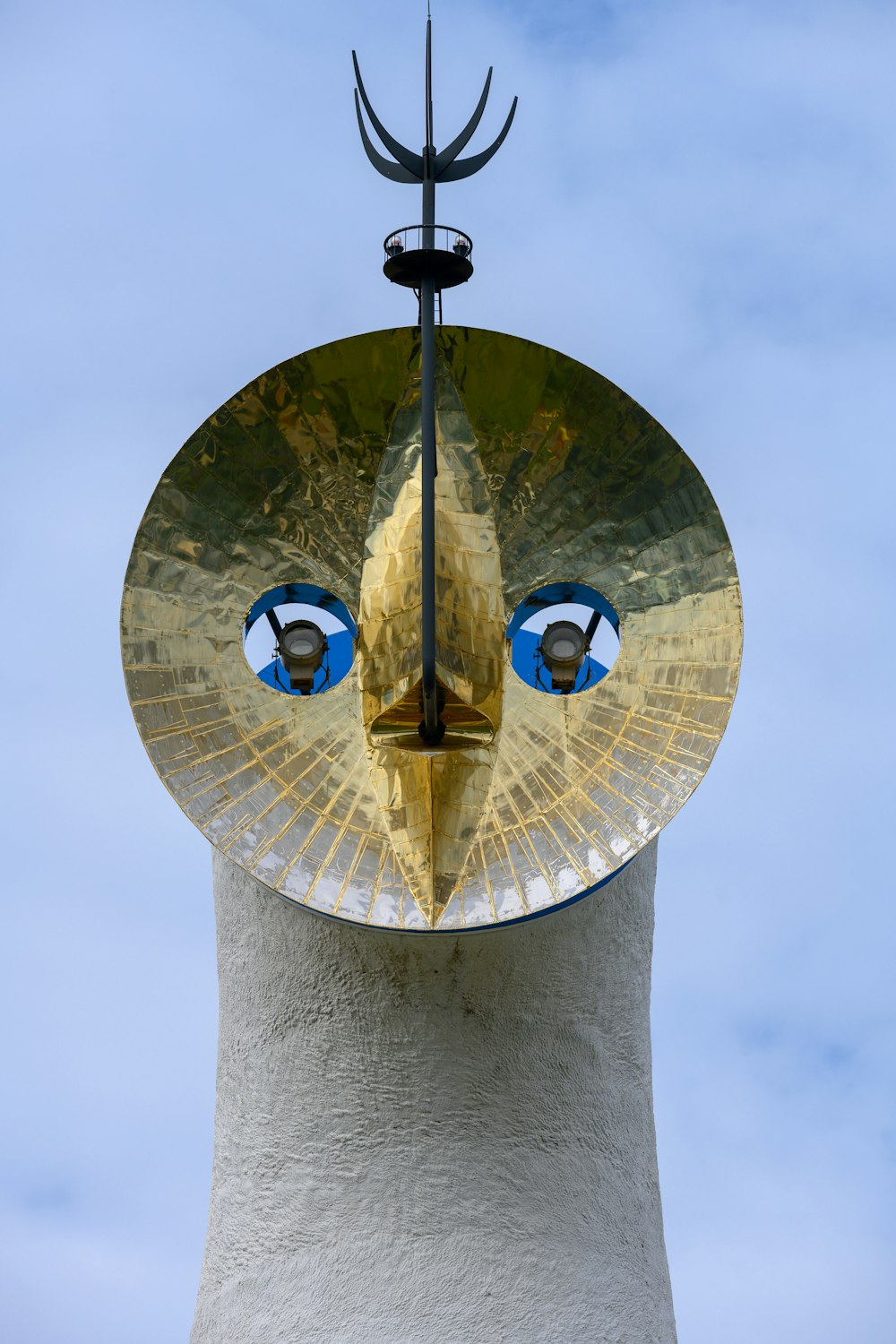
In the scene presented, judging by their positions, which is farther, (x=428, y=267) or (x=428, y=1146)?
(x=428, y=1146)

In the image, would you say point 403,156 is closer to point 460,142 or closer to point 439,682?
point 460,142

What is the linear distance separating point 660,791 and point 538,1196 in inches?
122

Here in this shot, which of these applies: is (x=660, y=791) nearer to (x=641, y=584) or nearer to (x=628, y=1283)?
(x=641, y=584)

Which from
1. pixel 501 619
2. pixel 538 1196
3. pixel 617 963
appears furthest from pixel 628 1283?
pixel 501 619

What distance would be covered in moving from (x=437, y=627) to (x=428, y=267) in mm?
2393

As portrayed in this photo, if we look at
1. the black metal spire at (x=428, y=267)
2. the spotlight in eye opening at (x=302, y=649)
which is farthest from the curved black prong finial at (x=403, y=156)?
the spotlight in eye opening at (x=302, y=649)

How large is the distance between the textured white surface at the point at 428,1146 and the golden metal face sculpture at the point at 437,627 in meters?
1.09

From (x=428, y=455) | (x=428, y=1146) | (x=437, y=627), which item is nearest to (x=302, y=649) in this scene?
(x=437, y=627)

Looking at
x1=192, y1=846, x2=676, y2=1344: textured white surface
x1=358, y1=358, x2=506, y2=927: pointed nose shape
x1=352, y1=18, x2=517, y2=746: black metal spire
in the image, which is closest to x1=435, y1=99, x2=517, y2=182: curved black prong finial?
x1=352, y1=18, x2=517, y2=746: black metal spire

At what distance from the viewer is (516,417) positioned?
61.7 feet

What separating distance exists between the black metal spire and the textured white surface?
84.5 inches

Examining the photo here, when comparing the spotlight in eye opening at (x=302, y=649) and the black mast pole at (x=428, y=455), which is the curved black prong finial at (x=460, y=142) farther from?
the spotlight in eye opening at (x=302, y=649)

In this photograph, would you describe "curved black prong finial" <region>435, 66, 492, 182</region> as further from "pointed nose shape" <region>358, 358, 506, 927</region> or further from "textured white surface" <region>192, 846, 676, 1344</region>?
"textured white surface" <region>192, 846, 676, 1344</region>

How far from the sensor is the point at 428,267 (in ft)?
55.7
